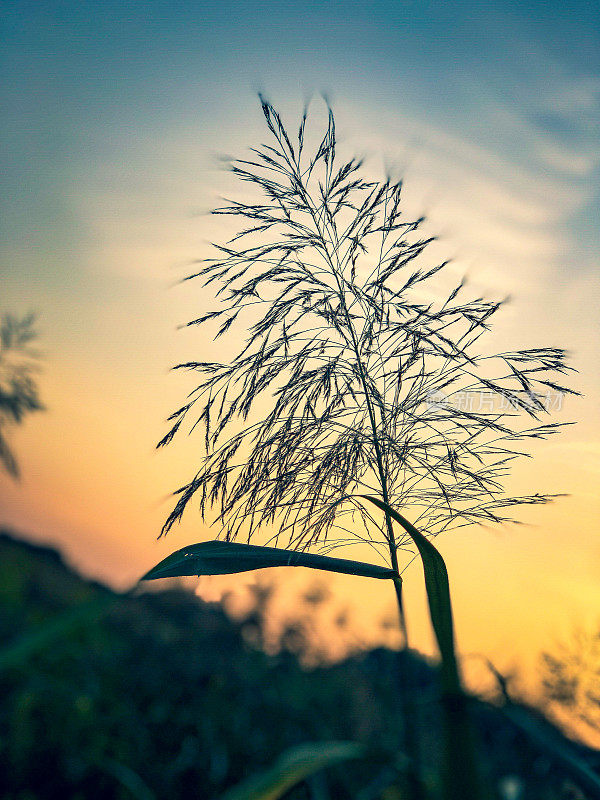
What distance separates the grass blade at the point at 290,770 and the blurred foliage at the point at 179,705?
0.38 meters

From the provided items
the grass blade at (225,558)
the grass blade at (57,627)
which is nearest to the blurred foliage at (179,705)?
the grass blade at (225,558)

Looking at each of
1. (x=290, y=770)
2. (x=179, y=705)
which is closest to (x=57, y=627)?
(x=290, y=770)

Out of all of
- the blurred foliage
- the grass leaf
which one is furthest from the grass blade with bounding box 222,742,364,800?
the blurred foliage

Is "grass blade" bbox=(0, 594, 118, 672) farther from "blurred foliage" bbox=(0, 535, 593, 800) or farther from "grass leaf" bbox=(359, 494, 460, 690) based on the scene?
"blurred foliage" bbox=(0, 535, 593, 800)

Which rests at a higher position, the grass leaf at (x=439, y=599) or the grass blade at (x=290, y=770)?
the grass leaf at (x=439, y=599)

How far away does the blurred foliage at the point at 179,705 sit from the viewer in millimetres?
853

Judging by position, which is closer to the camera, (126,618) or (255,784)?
(255,784)

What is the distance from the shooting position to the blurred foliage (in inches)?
33.6

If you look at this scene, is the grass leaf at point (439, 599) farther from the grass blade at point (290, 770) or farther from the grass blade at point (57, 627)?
the grass blade at point (57, 627)

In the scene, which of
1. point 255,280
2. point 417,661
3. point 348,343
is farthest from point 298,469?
point 417,661

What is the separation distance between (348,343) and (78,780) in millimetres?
907

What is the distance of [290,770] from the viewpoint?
408 mm

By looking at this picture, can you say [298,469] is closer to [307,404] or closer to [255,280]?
[307,404]

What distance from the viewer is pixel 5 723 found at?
84 centimetres
